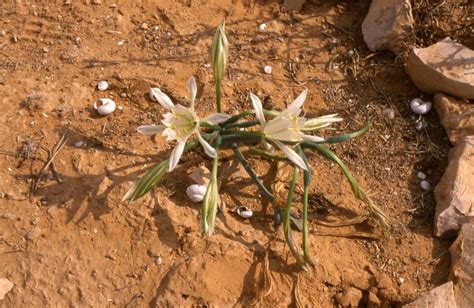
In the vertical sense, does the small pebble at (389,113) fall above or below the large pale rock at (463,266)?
above

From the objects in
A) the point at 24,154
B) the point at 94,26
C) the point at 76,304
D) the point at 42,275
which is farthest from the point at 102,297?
the point at 94,26

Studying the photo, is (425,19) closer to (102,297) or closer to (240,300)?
(240,300)

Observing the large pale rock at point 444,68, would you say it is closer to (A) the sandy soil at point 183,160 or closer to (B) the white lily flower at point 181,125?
(A) the sandy soil at point 183,160

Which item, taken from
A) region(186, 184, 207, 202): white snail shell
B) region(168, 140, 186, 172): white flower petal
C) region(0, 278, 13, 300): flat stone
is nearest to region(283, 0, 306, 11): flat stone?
region(186, 184, 207, 202): white snail shell

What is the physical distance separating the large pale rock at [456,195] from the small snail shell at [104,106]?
1.56m

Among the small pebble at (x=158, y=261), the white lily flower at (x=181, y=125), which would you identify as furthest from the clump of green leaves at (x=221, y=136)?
the small pebble at (x=158, y=261)

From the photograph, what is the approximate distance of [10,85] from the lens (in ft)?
8.36

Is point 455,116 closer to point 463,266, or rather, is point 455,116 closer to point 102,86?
point 463,266

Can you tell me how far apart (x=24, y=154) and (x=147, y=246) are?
71 centimetres

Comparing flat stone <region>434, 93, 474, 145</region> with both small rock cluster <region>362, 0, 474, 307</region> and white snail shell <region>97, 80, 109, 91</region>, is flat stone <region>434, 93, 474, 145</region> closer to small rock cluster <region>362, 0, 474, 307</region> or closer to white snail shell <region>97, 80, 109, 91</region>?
small rock cluster <region>362, 0, 474, 307</region>

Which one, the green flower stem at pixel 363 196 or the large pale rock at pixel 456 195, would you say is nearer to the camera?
the green flower stem at pixel 363 196

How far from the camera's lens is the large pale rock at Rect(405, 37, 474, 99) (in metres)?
2.60

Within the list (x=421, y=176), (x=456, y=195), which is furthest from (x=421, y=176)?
(x=456, y=195)

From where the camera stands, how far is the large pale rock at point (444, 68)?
8.52 ft
